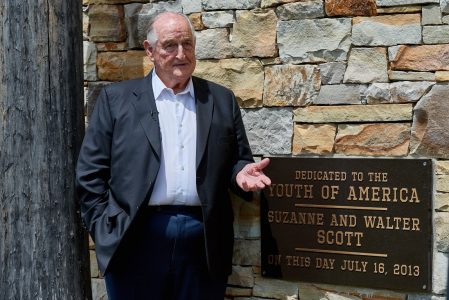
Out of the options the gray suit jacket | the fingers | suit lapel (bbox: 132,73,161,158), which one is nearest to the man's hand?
the fingers

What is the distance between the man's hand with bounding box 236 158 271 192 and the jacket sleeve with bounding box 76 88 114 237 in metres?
0.60

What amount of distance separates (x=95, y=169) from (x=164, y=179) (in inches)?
12.6

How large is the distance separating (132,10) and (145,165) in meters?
A: 1.04

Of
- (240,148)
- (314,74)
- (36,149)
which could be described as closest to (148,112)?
(240,148)

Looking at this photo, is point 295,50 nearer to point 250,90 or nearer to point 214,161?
point 250,90

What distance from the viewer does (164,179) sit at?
3607 millimetres

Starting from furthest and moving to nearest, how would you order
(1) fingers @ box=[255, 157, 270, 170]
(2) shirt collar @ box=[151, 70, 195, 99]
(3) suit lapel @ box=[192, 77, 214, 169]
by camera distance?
(2) shirt collar @ box=[151, 70, 195, 99] < (3) suit lapel @ box=[192, 77, 214, 169] < (1) fingers @ box=[255, 157, 270, 170]

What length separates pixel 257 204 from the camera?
405 cm

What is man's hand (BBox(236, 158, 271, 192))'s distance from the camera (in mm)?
3537

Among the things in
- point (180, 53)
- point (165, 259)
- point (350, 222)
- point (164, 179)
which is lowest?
point (165, 259)

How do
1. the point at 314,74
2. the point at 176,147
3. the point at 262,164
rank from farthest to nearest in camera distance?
the point at 314,74
the point at 176,147
the point at 262,164

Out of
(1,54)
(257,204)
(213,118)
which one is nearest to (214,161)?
(213,118)

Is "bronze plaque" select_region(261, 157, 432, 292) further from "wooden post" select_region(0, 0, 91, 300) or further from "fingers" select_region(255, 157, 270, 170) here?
"wooden post" select_region(0, 0, 91, 300)

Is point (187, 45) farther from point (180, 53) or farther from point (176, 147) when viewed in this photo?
point (176, 147)
